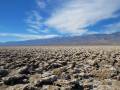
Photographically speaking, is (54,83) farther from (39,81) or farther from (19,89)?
(19,89)

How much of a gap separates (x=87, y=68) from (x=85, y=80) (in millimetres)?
2898

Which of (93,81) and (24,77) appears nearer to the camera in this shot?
(93,81)

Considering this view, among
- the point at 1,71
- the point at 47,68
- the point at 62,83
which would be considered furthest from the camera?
the point at 47,68

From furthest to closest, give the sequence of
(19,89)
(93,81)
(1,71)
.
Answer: (1,71) < (93,81) < (19,89)

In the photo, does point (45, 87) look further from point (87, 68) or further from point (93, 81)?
point (87, 68)

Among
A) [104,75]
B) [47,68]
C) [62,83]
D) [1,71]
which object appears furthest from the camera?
[47,68]

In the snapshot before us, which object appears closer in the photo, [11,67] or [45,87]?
[45,87]

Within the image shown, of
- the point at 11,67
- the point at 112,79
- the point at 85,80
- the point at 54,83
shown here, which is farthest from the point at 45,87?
the point at 11,67

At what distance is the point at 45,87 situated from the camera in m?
9.01

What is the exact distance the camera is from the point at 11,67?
48.8 ft

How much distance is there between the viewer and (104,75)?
37.3 feet

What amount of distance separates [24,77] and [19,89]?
2657 millimetres

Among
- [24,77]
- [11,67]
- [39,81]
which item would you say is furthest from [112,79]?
[11,67]

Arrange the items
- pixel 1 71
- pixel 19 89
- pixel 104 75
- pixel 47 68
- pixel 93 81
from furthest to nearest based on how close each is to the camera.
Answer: pixel 47 68, pixel 1 71, pixel 104 75, pixel 93 81, pixel 19 89
